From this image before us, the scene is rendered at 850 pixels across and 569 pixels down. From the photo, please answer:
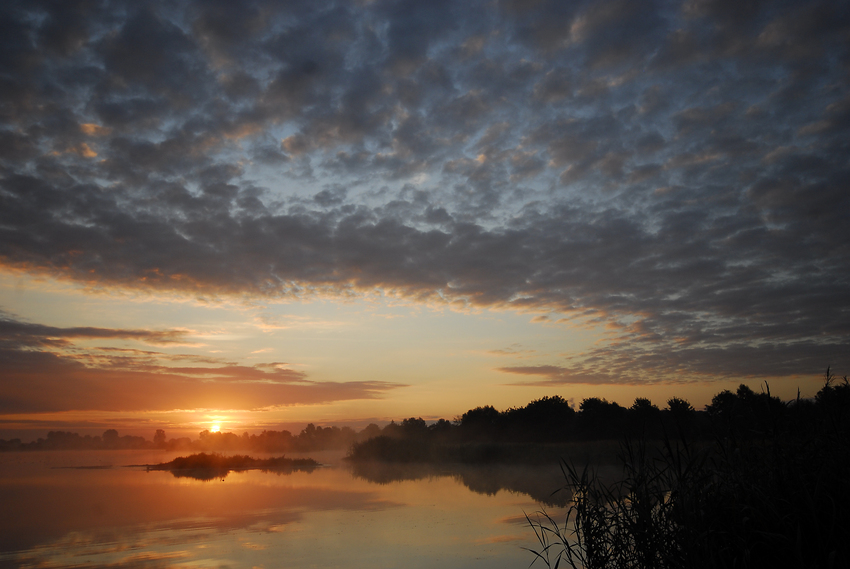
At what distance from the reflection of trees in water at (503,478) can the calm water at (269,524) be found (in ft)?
0.56

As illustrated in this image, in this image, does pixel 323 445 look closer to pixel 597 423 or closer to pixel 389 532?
pixel 597 423

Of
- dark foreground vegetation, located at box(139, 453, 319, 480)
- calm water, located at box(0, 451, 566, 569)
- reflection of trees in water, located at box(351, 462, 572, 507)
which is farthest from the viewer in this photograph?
dark foreground vegetation, located at box(139, 453, 319, 480)

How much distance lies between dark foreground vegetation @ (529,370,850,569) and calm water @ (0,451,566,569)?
3.06 meters

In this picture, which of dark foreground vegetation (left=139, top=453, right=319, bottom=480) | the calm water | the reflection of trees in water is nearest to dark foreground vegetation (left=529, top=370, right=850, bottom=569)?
the calm water

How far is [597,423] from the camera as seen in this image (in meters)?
35.6

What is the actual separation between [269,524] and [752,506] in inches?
357

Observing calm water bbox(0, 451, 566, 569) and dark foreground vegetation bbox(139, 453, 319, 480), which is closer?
calm water bbox(0, 451, 566, 569)

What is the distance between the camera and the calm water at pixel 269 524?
23.4ft

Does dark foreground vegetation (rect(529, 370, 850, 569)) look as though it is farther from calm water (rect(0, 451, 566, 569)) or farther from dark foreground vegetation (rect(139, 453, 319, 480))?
dark foreground vegetation (rect(139, 453, 319, 480))

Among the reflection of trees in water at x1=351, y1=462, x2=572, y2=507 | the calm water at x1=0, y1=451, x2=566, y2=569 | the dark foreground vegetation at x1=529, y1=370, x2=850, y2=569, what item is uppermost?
the dark foreground vegetation at x1=529, y1=370, x2=850, y2=569

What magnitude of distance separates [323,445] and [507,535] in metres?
48.1

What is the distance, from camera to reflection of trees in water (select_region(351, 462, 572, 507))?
1413cm

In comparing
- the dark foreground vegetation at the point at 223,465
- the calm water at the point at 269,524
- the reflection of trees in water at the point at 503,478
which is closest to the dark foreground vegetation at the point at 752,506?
the calm water at the point at 269,524

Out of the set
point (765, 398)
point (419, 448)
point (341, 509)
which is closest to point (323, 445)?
point (419, 448)
